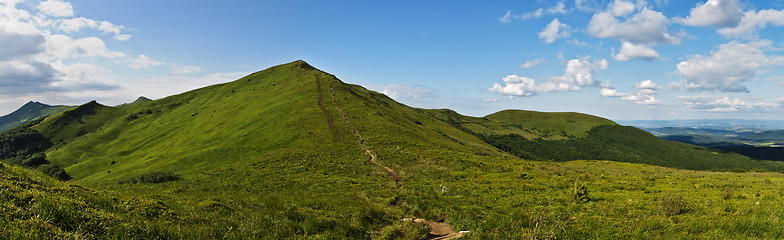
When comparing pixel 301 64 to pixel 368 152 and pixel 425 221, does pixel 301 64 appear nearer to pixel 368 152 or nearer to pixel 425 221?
pixel 368 152

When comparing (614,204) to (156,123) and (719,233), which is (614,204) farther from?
(156,123)

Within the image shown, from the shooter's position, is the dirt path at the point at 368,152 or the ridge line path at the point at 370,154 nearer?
the ridge line path at the point at 370,154

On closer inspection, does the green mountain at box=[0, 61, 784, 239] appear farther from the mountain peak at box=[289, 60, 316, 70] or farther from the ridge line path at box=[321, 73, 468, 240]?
the mountain peak at box=[289, 60, 316, 70]

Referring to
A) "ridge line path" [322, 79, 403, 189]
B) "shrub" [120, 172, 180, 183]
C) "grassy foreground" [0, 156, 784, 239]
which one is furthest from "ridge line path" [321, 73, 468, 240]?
"shrub" [120, 172, 180, 183]

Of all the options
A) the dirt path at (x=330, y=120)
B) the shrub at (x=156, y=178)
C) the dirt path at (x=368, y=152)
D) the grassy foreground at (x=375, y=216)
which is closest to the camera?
the grassy foreground at (x=375, y=216)

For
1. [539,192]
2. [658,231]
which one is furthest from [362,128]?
[658,231]

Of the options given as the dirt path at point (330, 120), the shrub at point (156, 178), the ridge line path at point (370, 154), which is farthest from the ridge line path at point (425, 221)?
the shrub at point (156, 178)

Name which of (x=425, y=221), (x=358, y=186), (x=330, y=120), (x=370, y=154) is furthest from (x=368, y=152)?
(x=425, y=221)

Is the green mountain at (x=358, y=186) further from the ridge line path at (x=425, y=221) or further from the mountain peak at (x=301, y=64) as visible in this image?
the mountain peak at (x=301, y=64)

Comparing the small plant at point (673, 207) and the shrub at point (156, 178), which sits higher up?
the small plant at point (673, 207)

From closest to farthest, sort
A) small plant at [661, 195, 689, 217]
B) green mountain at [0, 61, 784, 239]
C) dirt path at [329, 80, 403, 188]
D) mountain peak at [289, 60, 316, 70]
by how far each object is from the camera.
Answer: green mountain at [0, 61, 784, 239] < small plant at [661, 195, 689, 217] < dirt path at [329, 80, 403, 188] < mountain peak at [289, 60, 316, 70]

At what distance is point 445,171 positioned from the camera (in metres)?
35.8

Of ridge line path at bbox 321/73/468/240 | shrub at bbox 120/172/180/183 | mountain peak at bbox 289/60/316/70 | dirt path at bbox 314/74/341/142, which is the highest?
mountain peak at bbox 289/60/316/70

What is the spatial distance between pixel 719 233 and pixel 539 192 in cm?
1300
